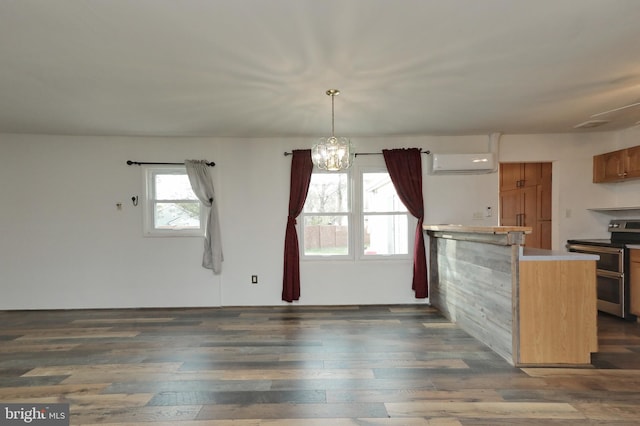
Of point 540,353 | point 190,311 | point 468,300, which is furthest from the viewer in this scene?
point 190,311

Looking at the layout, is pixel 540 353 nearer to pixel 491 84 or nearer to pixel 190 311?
pixel 491 84

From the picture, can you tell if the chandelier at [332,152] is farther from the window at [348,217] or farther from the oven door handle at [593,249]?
the oven door handle at [593,249]

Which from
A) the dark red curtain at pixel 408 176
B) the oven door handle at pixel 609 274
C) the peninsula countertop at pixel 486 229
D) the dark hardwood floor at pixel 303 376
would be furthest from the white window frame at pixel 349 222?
the oven door handle at pixel 609 274

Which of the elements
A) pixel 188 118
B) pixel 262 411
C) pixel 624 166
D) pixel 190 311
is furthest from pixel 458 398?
pixel 624 166

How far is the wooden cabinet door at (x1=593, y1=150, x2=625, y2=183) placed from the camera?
149 inches

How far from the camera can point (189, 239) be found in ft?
13.6

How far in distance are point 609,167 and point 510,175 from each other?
157 cm

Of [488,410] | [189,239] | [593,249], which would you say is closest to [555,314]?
[488,410]

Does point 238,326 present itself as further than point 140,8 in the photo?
Yes

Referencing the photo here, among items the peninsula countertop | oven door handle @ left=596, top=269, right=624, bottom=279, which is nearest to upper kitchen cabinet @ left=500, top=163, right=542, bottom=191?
oven door handle @ left=596, top=269, right=624, bottom=279

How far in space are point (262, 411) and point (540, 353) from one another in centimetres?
220

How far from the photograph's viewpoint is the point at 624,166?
3740mm

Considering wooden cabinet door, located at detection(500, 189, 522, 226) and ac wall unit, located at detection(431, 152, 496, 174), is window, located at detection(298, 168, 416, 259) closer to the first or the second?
ac wall unit, located at detection(431, 152, 496, 174)

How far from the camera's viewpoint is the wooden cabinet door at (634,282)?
3.31 meters
